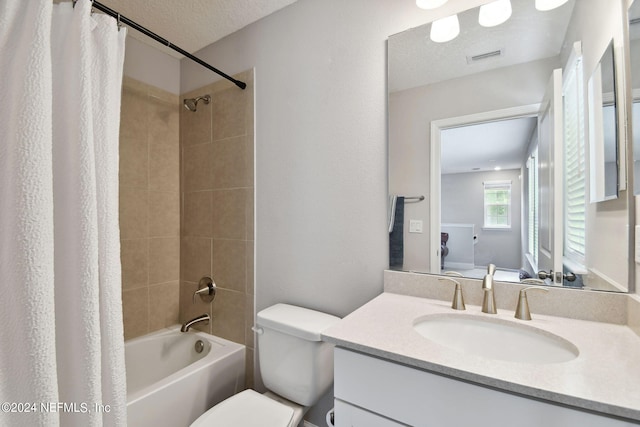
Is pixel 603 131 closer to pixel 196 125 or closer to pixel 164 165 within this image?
pixel 196 125

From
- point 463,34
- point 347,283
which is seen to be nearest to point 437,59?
point 463,34

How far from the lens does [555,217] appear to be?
982 mm

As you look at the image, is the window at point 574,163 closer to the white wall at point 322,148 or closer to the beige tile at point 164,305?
the white wall at point 322,148

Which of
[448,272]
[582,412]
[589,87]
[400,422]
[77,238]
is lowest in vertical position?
[400,422]

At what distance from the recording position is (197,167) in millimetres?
1907

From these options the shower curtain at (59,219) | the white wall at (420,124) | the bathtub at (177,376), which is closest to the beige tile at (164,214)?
the bathtub at (177,376)

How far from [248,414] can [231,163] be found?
1336mm

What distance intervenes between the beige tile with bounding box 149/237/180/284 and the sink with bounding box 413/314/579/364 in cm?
174

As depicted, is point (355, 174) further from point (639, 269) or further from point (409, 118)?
point (639, 269)

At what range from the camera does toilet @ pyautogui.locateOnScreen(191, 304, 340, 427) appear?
115cm

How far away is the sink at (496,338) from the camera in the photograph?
0.81 metres

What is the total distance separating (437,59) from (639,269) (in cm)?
100

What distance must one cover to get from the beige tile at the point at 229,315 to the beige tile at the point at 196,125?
105 centimetres

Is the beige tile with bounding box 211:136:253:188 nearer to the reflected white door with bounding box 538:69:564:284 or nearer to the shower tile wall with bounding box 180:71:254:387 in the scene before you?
the shower tile wall with bounding box 180:71:254:387
